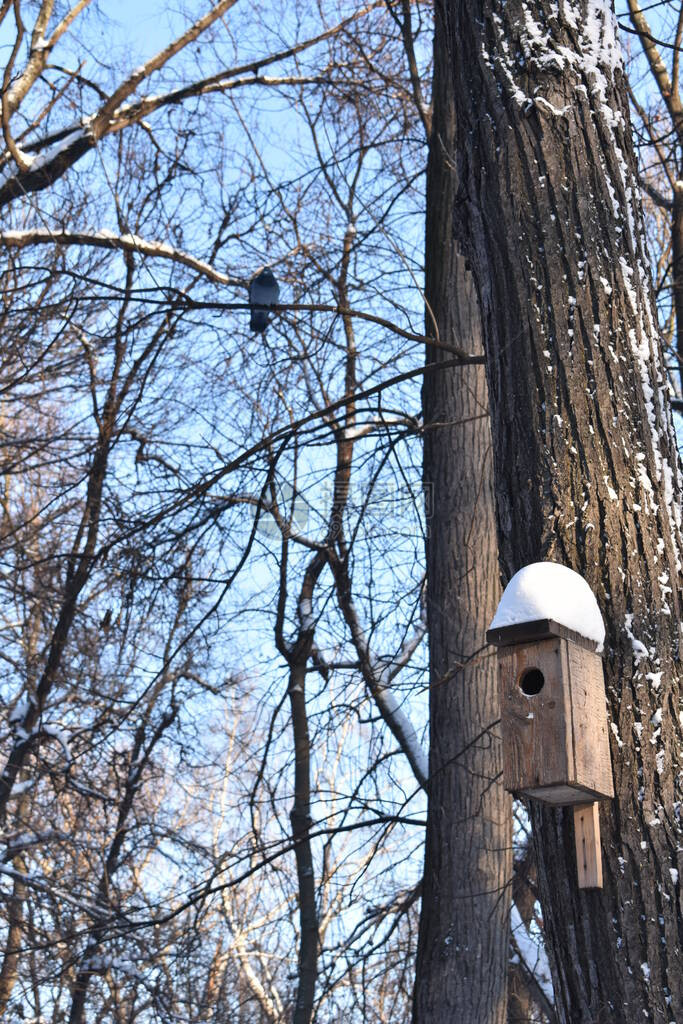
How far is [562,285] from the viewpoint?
2.61m

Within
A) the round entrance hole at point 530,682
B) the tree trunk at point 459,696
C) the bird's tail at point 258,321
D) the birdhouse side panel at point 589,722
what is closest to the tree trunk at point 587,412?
the birdhouse side panel at point 589,722

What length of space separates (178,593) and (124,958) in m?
3.03

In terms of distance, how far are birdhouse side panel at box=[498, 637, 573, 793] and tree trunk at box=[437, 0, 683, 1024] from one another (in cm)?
12

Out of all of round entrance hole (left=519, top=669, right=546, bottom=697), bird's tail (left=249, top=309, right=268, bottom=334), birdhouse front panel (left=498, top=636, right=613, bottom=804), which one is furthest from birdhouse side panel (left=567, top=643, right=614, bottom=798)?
bird's tail (left=249, top=309, right=268, bottom=334)

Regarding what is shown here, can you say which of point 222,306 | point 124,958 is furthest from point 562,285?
point 124,958

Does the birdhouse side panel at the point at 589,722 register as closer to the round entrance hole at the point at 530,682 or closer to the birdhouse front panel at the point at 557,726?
the birdhouse front panel at the point at 557,726

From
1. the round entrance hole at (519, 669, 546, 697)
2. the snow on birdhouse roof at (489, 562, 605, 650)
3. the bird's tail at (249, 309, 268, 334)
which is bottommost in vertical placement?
the round entrance hole at (519, 669, 546, 697)

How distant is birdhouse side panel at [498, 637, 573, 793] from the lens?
2230 millimetres

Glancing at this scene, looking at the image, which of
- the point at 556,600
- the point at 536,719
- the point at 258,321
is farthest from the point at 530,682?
the point at 258,321

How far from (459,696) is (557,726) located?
2560 millimetres

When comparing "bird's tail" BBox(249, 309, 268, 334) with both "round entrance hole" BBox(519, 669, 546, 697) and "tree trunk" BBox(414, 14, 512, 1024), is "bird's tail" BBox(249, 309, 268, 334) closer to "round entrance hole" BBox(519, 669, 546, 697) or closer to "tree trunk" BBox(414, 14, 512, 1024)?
"tree trunk" BBox(414, 14, 512, 1024)

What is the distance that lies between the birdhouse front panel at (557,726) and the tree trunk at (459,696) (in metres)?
1.73

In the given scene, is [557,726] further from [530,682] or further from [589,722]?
[530,682]

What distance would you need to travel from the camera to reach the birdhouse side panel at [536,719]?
7.32ft
